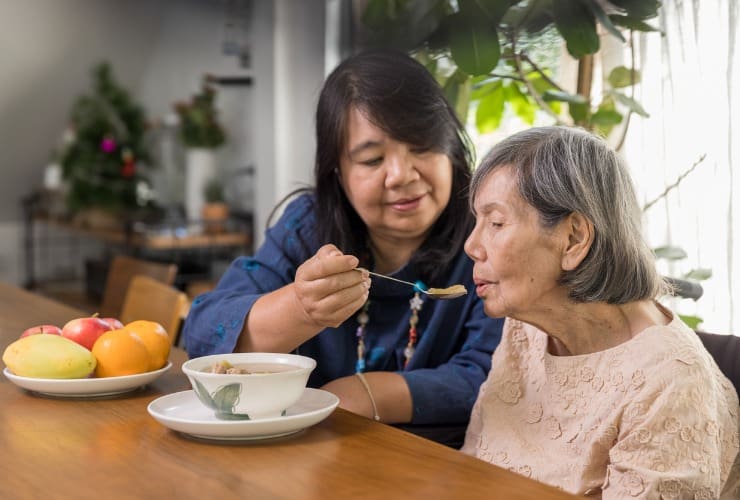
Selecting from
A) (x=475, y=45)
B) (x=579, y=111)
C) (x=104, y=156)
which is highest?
(x=475, y=45)

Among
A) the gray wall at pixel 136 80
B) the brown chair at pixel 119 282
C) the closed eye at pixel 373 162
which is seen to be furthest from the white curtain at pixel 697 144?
the gray wall at pixel 136 80

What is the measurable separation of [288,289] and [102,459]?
0.49m

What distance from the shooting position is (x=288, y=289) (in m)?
1.50

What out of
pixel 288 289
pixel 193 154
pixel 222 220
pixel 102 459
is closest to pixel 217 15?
pixel 193 154

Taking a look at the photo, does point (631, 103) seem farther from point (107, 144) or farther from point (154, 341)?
point (107, 144)

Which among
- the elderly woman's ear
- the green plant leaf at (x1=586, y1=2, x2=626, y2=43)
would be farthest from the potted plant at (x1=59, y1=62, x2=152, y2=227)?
the elderly woman's ear

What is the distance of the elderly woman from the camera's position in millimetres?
1196

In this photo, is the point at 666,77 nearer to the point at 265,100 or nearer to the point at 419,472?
the point at 419,472

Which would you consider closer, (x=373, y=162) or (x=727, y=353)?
(x=727, y=353)

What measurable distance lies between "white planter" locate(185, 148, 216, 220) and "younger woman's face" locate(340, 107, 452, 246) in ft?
11.8

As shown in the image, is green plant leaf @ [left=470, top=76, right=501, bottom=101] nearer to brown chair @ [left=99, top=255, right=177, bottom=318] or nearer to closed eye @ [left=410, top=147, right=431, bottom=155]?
closed eye @ [left=410, top=147, right=431, bottom=155]

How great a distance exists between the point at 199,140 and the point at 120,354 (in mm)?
3836

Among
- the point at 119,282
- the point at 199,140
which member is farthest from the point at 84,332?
the point at 199,140

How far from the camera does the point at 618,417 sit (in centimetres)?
123
